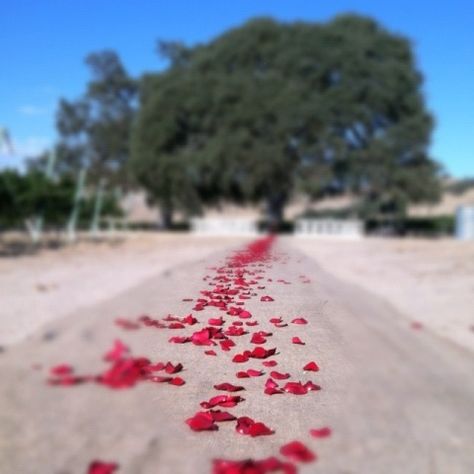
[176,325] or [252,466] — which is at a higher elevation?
[176,325]

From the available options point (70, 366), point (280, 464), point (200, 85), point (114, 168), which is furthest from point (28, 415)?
point (114, 168)

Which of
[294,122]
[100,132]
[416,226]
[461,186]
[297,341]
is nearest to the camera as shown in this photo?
[297,341]

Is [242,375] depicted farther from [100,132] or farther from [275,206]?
→ [100,132]

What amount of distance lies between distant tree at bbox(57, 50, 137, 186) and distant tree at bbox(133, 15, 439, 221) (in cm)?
886

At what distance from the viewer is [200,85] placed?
89.1 feet

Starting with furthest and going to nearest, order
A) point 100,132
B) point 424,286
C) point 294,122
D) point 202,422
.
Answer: point 100,132 → point 294,122 → point 424,286 → point 202,422

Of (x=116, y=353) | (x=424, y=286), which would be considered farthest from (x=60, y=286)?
(x=424, y=286)

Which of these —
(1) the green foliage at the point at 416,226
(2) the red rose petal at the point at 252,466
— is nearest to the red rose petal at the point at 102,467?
(2) the red rose petal at the point at 252,466

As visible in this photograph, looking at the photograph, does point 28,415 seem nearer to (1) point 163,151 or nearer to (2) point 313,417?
(2) point 313,417

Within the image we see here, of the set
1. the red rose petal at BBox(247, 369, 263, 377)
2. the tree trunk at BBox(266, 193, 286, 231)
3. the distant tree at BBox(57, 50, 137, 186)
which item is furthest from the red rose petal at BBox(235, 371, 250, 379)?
the distant tree at BBox(57, 50, 137, 186)

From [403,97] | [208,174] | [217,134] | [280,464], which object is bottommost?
[280,464]

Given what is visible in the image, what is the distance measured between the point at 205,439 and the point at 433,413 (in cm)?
236

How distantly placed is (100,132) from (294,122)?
A: 17834 mm

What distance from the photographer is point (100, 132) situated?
1505 inches
